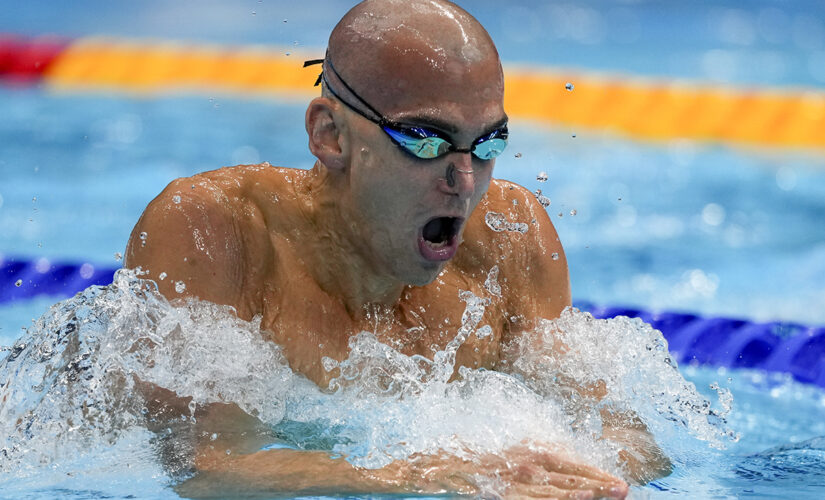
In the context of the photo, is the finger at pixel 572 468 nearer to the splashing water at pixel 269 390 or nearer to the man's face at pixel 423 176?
the splashing water at pixel 269 390

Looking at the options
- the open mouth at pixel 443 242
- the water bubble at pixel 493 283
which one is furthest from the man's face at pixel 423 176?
the water bubble at pixel 493 283

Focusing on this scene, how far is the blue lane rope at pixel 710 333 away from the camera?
12.4 feet

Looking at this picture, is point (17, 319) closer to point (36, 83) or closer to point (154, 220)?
point (154, 220)

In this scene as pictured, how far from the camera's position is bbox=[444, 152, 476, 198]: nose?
6.85 ft

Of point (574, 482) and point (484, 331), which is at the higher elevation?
point (484, 331)

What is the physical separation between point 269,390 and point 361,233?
15.0 inches

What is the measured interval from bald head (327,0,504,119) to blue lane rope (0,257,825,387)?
209 cm

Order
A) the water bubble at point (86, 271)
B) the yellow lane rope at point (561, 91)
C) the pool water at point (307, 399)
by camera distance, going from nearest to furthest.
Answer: the pool water at point (307, 399)
the water bubble at point (86, 271)
the yellow lane rope at point (561, 91)

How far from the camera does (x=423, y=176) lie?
2096 millimetres

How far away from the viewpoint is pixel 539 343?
2494mm

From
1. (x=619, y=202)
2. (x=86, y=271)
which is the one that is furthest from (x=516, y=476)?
(x=619, y=202)

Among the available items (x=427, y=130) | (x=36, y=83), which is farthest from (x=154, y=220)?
(x=36, y=83)

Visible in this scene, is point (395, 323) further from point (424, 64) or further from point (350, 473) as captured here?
point (424, 64)

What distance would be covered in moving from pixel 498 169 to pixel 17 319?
304 cm
